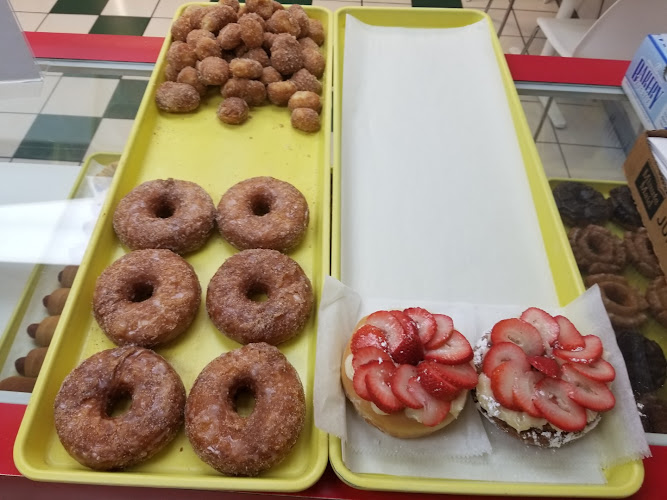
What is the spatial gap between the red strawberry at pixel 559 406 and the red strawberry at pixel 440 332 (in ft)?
0.75

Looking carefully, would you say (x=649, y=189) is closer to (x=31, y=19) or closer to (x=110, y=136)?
(x=110, y=136)

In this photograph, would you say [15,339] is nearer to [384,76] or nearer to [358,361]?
[358,361]

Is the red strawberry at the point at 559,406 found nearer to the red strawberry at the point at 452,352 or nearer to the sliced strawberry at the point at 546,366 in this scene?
the sliced strawberry at the point at 546,366

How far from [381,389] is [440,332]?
0.22m

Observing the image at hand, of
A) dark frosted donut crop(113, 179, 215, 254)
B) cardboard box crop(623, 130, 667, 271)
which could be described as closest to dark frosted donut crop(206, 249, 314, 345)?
dark frosted donut crop(113, 179, 215, 254)

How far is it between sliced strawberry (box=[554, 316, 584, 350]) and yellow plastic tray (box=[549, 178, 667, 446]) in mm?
236

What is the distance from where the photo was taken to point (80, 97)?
1.91 metres

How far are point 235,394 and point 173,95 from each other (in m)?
1.27

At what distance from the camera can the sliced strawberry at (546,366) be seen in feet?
3.82

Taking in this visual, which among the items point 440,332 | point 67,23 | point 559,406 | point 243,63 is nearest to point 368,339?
point 440,332

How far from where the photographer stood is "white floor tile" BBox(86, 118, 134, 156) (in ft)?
5.90

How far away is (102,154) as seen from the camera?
1.78m

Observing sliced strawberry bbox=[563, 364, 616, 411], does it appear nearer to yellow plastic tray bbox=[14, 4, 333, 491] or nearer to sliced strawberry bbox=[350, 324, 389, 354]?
sliced strawberry bbox=[350, 324, 389, 354]

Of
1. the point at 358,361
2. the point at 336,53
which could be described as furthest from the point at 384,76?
the point at 358,361
